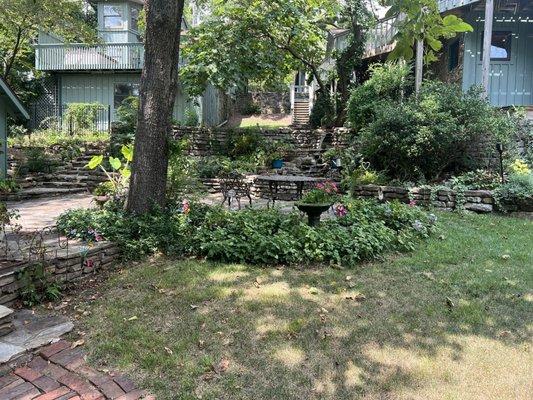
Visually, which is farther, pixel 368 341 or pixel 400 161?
pixel 400 161

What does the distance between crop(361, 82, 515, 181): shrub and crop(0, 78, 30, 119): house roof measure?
9688mm

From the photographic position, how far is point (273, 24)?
1508cm

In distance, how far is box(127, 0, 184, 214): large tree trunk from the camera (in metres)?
6.31

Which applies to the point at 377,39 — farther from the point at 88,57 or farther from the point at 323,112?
the point at 88,57

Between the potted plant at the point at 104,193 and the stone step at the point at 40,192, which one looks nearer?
the potted plant at the point at 104,193

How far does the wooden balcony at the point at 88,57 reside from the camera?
790 inches

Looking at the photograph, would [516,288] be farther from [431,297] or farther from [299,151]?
[299,151]

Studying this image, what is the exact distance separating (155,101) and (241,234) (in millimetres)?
2248

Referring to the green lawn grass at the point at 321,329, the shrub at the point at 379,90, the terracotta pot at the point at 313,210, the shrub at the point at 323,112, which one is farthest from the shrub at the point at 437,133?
the shrub at the point at 323,112

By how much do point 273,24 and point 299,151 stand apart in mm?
4252

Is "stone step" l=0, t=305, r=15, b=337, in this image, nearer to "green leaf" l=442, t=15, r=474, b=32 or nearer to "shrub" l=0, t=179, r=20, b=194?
"green leaf" l=442, t=15, r=474, b=32

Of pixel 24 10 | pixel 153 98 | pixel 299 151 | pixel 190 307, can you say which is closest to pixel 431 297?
pixel 190 307

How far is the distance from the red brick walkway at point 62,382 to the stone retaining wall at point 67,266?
1.10 meters

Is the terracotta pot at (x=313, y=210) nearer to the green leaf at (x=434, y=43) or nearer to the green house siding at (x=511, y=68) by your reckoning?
the green leaf at (x=434, y=43)
